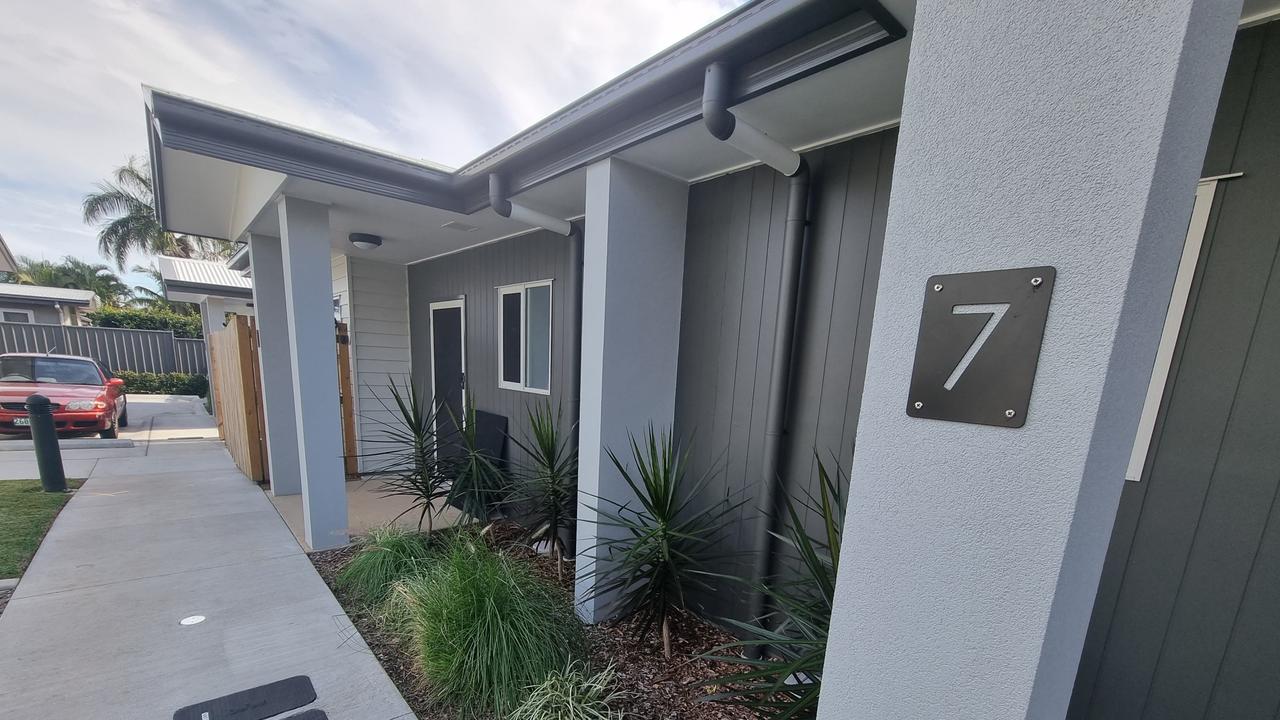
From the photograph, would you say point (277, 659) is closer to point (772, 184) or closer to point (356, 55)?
point (772, 184)

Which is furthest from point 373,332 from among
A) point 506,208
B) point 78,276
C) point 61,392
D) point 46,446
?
point 78,276

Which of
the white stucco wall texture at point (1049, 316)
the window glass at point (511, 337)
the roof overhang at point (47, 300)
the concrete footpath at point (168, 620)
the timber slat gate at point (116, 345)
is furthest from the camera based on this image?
the roof overhang at point (47, 300)

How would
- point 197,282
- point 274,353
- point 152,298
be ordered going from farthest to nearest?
point 152,298, point 197,282, point 274,353

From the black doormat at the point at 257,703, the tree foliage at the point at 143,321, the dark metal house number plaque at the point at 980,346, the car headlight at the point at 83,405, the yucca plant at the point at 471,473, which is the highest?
the dark metal house number plaque at the point at 980,346

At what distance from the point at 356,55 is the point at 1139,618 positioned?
22.1ft

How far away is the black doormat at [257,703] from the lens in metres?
1.92

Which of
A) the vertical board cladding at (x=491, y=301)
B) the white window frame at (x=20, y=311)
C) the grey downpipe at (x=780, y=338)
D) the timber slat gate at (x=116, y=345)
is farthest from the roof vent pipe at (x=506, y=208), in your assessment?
the white window frame at (x=20, y=311)

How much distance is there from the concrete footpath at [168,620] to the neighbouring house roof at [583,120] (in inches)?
108

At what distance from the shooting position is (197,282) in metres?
8.28

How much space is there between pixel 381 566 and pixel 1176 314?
165 inches

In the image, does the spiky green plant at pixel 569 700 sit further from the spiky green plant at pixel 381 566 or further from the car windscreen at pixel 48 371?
the car windscreen at pixel 48 371

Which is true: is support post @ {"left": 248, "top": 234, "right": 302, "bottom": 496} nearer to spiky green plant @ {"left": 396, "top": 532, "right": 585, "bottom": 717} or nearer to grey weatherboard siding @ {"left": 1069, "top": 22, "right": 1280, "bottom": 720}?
spiky green plant @ {"left": 396, "top": 532, "right": 585, "bottom": 717}

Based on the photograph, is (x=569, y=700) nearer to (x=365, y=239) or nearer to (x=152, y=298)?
(x=365, y=239)

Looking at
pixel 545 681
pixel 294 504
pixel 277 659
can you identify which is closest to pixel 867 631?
pixel 545 681
